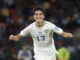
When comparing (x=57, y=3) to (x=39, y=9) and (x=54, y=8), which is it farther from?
(x=39, y=9)

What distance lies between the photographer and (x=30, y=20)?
62.6 feet

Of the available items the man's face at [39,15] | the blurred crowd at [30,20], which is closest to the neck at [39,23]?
the man's face at [39,15]

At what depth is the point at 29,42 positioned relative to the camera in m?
16.6

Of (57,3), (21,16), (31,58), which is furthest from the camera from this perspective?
(57,3)

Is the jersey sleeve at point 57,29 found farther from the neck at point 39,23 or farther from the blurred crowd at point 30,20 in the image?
the blurred crowd at point 30,20

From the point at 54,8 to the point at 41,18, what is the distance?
470 inches

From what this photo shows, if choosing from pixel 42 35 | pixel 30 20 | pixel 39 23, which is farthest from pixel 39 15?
pixel 30 20

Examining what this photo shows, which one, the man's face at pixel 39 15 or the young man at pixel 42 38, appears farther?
the young man at pixel 42 38

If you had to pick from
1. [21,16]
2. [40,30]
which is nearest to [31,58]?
[21,16]

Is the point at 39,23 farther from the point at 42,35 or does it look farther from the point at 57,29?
the point at 57,29

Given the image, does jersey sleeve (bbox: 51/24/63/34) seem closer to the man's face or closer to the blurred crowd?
the man's face

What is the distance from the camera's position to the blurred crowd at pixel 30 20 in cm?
1656

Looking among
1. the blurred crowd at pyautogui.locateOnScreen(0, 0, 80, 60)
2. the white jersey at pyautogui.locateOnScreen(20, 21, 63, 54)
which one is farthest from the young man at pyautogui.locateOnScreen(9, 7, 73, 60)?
the blurred crowd at pyautogui.locateOnScreen(0, 0, 80, 60)

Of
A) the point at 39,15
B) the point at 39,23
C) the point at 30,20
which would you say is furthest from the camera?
the point at 30,20
